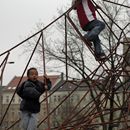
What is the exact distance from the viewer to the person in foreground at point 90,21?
8.30 m

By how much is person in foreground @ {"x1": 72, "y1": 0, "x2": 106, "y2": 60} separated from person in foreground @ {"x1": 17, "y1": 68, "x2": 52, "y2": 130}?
1.14 m

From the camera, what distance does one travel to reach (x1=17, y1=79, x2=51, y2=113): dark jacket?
759cm

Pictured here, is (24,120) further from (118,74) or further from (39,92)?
(118,74)

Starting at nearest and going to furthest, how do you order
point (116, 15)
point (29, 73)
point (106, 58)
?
1. point (29, 73)
2. point (106, 58)
3. point (116, 15)

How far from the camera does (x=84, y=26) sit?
27.7 feet

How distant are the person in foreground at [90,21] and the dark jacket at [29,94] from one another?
1.14m

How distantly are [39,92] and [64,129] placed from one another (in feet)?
2.46

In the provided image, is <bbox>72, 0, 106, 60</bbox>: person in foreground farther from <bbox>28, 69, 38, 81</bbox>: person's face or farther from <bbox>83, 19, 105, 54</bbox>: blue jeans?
<bbox>28, 69, 38, 81</bbox>: person's face

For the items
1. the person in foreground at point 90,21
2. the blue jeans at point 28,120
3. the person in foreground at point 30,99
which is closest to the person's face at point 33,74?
the person in foreground at point 30,99

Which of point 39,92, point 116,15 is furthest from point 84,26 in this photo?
point 116,15

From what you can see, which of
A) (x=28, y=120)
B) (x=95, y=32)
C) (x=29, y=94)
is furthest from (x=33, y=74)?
(x=95, y=32)

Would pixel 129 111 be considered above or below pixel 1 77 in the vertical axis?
Answer: below

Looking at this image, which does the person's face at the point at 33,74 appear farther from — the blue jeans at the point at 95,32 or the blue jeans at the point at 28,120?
the blue jeans at the point at 95,32

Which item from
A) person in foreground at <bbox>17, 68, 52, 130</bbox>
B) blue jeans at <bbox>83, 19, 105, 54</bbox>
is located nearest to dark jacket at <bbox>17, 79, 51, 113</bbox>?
person in foreground at <bbox>17, 68, 52, 130</bbox>
